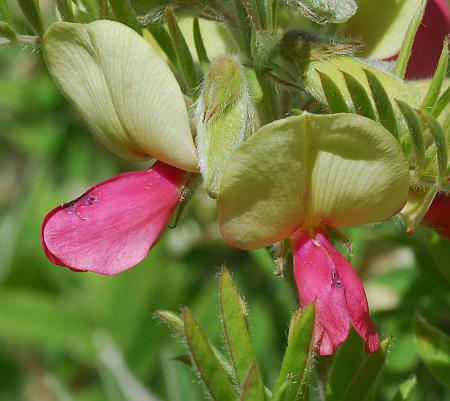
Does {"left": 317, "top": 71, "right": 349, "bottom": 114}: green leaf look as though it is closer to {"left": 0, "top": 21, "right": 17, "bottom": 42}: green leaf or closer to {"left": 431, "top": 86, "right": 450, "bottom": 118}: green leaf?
{"left": 431, "top": 86, "right": 450, "bottom": 118}: green leaf

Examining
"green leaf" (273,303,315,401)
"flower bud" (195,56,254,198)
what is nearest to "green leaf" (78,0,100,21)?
"flower bud" (195,56,254,198)

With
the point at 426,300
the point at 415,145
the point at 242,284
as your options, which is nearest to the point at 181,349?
the point at 242,284

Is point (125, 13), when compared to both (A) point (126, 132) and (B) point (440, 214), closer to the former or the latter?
(A) point (126, 132)

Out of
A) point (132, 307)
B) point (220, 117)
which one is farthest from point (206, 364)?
point (132, 307)

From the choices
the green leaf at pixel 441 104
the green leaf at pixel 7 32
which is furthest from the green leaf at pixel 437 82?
the green leaf at pixel 7 32

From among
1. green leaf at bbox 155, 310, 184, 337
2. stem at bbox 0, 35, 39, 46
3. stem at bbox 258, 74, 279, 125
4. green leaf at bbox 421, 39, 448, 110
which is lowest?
green leaf at bbox 155, 310, 184, 337

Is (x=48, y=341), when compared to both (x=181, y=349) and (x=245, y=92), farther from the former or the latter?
(x=245, y=92)
